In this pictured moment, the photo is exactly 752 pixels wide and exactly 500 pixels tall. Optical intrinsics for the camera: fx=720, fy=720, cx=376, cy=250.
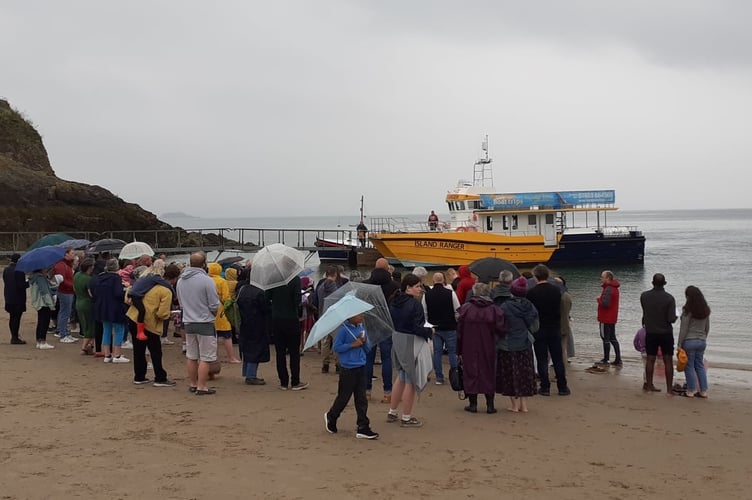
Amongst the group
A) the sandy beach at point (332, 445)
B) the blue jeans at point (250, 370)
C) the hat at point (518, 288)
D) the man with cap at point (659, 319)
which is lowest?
the sandy beach at point (332, 445)

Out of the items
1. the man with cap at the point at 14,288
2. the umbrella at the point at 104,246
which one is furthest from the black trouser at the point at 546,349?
the umbrella at the point at 104,246

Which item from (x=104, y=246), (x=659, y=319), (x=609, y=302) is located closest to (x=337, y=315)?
(x=659, y=319)

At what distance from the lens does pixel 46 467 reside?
5.46 metres

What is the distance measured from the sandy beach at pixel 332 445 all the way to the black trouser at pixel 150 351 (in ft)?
0.64

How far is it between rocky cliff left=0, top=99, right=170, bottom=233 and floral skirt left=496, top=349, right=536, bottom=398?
99.6 ft

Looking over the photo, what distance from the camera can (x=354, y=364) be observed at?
6379mm

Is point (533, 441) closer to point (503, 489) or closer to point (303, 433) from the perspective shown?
point (503, 489)

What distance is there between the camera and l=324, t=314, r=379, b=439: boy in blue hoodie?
6.36 m

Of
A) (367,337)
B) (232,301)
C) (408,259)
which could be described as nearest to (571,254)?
(408,259)

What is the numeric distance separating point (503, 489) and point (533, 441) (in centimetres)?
145

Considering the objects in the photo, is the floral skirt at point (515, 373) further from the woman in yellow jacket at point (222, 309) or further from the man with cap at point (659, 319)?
the woman in yellow jacket at point (222, 309)

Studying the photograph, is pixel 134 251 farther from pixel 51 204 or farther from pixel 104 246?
pixel 51 204

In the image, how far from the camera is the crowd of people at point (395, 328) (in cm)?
700

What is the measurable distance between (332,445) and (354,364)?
73 centimetres
